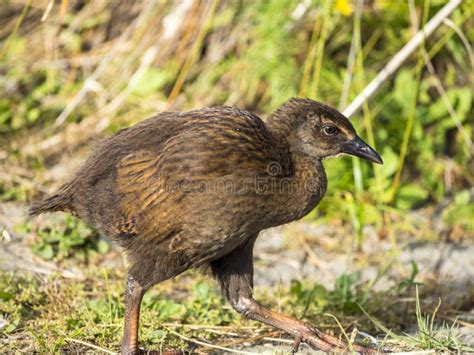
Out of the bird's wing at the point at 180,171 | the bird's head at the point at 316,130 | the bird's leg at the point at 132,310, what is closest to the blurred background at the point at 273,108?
the bird's leg at the point at 132,310

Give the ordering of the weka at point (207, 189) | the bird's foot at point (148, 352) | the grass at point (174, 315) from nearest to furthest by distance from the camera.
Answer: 1. the weka at point (207, 189)
2. the bird's foot at point (148, 352)
3. the grass at point (174, 315)

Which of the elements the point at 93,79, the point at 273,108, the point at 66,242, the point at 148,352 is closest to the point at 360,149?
the point at 148,352

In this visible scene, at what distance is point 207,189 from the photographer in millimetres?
3613

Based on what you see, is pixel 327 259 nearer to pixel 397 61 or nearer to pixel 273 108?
pixel 273 108

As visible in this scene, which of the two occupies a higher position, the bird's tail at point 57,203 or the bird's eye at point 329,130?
the bird's eye at point 329,130

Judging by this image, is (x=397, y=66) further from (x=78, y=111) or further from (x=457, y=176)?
(x=78, y=111)

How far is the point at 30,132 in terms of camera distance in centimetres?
681

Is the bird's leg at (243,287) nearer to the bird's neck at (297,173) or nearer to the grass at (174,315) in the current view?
the grass at (174,315)

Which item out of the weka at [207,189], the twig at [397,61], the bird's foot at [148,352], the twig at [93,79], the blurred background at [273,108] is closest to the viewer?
the weka at [207,189]

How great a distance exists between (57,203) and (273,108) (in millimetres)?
2721

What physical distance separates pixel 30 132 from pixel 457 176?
146 inches

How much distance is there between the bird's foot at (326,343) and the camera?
390 centimetres

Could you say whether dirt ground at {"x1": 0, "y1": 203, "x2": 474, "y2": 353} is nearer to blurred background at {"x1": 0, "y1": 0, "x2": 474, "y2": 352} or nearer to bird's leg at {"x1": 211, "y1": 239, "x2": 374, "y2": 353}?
blurred background at {"x1": 0, "y1": 0, "x2": 474, "y2": 352}

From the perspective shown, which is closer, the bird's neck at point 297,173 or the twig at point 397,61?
the bird's neck at point 297,173
